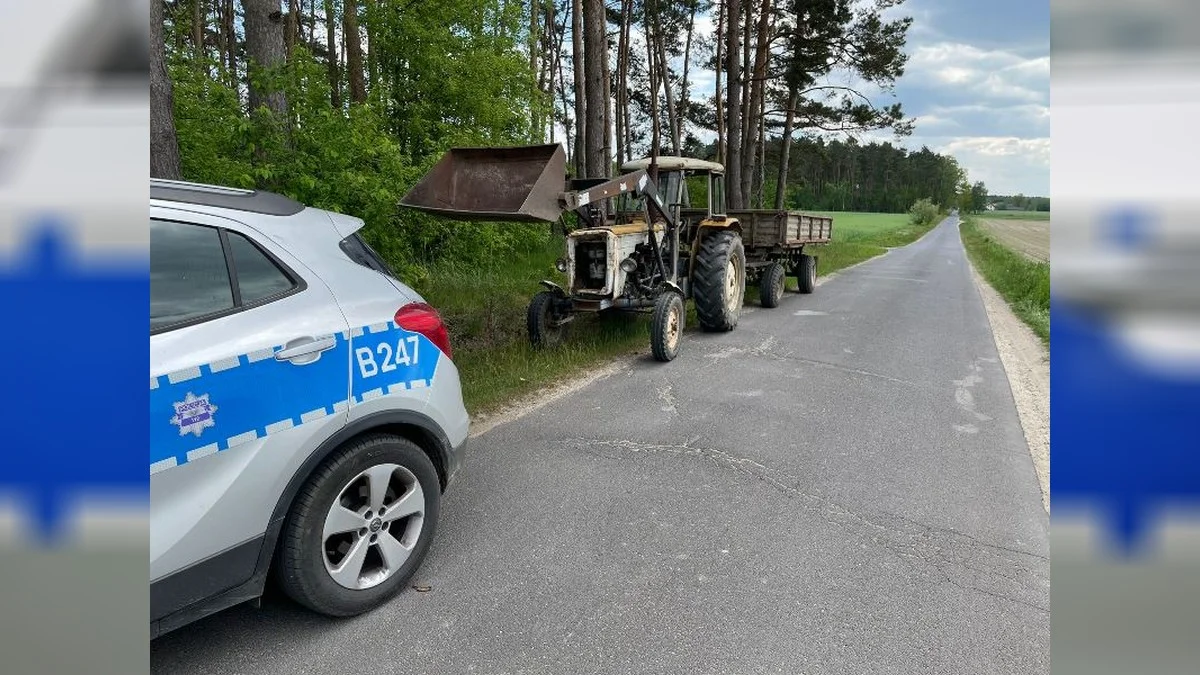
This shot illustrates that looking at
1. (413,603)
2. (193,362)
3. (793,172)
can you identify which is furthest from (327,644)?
(793,172)

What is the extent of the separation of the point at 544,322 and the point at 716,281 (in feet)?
8.30

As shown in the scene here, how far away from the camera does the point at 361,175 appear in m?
6.83

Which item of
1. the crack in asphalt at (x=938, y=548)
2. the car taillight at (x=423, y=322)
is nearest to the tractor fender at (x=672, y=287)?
the crack in asphalt at (x=938, y=548)

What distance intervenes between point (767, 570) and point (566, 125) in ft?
89.9

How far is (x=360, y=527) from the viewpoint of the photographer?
2.73m

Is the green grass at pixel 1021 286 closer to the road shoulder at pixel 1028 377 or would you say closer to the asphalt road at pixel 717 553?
the road shoulder at pixel 1028 377

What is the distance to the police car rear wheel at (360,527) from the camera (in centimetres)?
256

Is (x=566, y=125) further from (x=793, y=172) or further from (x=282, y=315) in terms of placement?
(x=282, y=315)

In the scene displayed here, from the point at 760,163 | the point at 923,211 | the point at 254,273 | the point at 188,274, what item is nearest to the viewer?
the point at 188,274

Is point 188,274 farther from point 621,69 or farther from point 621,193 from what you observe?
point 621,69

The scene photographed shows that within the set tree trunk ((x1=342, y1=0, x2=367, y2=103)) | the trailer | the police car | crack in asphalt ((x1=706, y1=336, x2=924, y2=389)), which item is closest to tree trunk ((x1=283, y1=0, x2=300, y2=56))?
tree trunk ((x1=342, y1=0, x2=367, y2=103))

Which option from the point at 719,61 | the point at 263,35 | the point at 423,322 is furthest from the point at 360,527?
the point at 719,61

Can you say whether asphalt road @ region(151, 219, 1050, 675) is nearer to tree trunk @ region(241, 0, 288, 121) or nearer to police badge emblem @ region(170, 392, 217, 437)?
police badge emblem @ region(170, 392, 217, 437)

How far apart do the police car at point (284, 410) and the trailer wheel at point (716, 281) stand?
631cm
